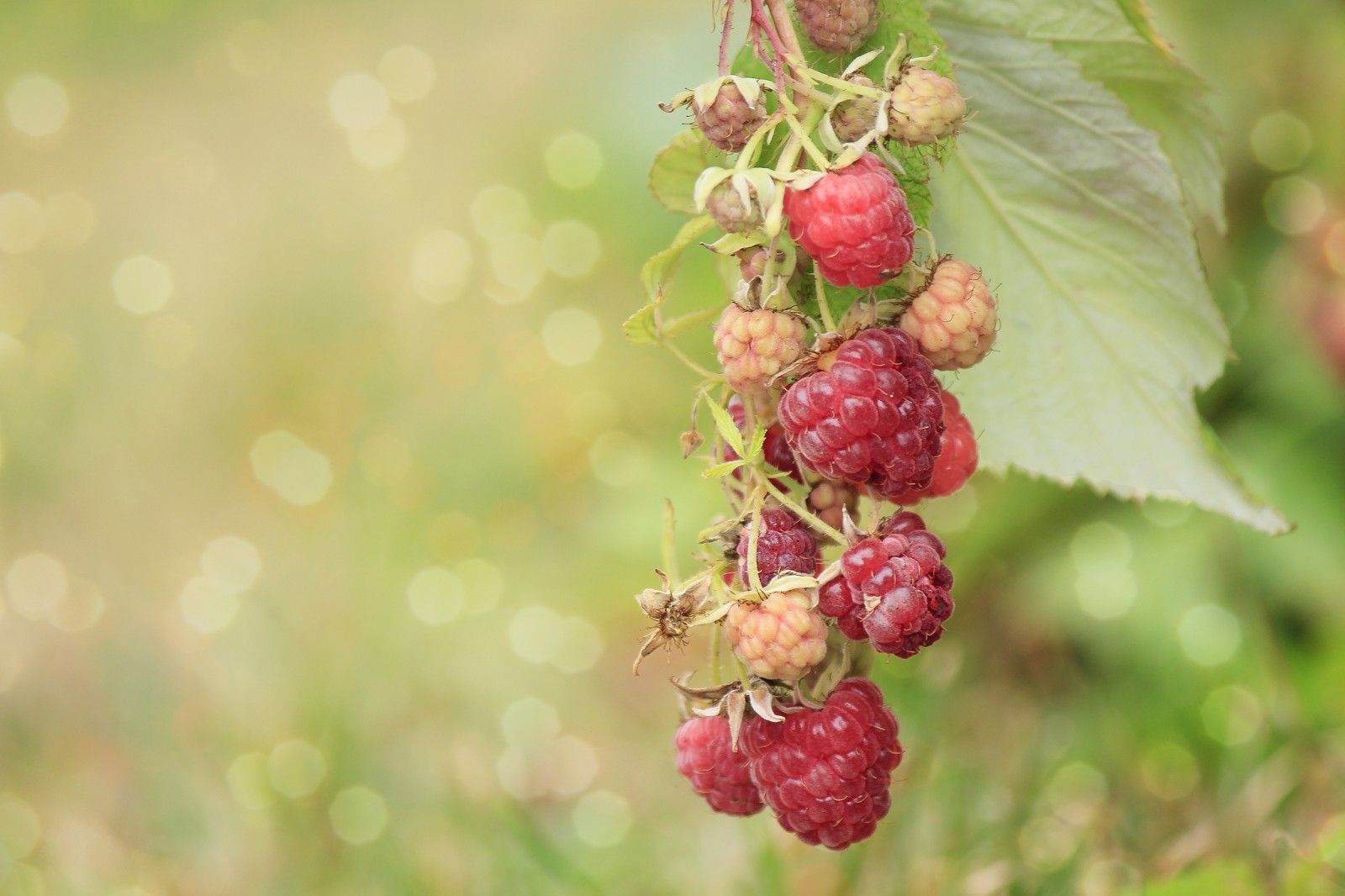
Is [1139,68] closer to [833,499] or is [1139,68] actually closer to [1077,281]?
[1077,281]

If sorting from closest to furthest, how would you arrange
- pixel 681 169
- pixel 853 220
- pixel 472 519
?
pixel 853 220
pixel 681 169
pixel 472 519

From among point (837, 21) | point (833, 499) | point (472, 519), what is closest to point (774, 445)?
point (833, 499)

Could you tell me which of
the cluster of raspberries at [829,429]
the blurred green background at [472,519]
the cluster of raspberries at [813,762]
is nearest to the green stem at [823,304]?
the cluster of raspberries at [829,429]

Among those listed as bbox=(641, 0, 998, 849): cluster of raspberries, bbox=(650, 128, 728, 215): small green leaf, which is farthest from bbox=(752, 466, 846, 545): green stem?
bbox=(650, 128, 728, 215): small green leaf

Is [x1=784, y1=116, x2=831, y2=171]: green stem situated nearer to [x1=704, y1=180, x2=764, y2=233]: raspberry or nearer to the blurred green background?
[x1=704, y1=180, x2=764, y2=233]: raspberry

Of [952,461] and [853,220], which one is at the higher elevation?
[853,220]

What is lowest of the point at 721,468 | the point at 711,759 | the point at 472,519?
the point at 472,519

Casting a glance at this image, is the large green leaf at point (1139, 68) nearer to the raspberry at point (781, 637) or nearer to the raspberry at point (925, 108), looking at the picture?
the raspberry at point (925, 108)
